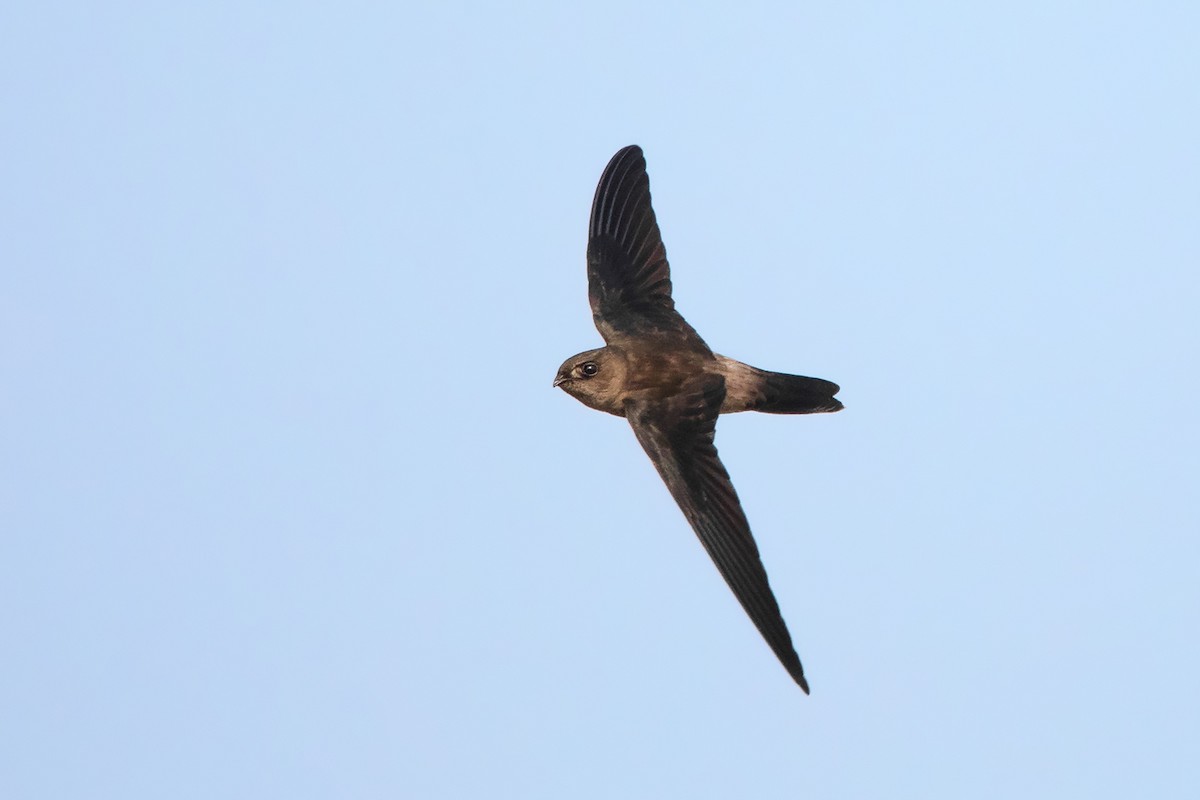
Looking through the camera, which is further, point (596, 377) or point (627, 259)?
point (627, 259)

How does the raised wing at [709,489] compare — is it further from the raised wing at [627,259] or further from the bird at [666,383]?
the raised wing at [627,259]

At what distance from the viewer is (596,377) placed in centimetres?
955

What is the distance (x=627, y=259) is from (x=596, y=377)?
1.01 meters

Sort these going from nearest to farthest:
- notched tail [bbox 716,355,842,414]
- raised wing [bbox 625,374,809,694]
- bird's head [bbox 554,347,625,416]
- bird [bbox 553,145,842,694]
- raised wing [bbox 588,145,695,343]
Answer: raised wing [bbox 625,374,809,694] < bird [bbox 553,145,842,694] < bird's head [bbox 554,347,625,416] < notched tail [bbox 716,355,842,414] < raised wing [bbox 588,145,695,343]

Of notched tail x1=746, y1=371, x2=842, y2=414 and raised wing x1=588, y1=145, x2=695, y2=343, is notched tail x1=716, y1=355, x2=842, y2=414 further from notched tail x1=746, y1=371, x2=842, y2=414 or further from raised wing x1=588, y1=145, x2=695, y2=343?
raised wing x1=588, y1=145, x2=695, y2=343

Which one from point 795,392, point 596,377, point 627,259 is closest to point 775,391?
point 795,392

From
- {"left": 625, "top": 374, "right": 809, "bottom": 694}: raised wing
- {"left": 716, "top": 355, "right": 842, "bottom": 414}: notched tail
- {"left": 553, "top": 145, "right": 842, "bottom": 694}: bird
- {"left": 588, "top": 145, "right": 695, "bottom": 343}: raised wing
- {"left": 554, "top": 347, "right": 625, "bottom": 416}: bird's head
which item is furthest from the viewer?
{"left": 588, "top": 145, "right": 695, "bottom": 343}: raised wing

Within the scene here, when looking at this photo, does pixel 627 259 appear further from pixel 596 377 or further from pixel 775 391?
pixel 775 391

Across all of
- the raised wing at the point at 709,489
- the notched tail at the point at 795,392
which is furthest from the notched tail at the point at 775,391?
the raised wing at the point at 709,489

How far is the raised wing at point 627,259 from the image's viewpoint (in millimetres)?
9961

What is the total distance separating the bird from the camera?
8820 millimetres

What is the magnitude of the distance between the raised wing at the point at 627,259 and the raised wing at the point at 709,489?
23.5 inches

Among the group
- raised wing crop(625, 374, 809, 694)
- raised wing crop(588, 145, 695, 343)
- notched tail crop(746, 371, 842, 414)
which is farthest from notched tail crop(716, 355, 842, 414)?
raised wing crop(588, 145, 695, 343)

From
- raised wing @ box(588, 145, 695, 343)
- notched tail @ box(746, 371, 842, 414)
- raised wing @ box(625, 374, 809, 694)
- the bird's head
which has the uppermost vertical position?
raised wing @ box(588, 145, 695, 343)
